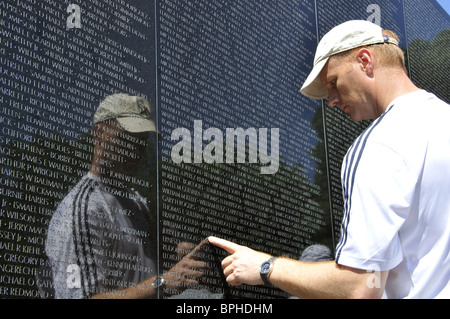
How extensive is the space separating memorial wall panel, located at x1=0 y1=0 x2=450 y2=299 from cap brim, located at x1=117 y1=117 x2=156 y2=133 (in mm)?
12

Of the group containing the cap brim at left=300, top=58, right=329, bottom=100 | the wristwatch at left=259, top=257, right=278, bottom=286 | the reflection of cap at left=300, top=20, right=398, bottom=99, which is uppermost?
the reflection of cap at left=300, top=20, right=398, bottom=99

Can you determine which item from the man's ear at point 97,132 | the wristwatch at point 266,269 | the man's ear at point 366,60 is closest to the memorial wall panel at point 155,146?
the man's ear at point 97,132

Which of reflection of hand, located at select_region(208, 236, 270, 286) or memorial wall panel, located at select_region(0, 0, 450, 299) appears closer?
reflection of hand, located at select_region(208, 236, 270, 286)

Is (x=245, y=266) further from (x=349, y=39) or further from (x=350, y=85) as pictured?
(x=349, y=39)

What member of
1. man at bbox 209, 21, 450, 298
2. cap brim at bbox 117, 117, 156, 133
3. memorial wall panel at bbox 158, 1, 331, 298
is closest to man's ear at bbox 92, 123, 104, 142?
cap brim at bbox 117, 117, 156, 133

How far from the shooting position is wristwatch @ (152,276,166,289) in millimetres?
4039

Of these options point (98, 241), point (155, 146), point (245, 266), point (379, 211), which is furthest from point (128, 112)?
point (379, 211)

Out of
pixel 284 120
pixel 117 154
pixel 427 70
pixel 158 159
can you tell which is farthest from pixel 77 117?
pixel 427 70

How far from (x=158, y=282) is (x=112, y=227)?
0.48m

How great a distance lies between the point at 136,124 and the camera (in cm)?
421

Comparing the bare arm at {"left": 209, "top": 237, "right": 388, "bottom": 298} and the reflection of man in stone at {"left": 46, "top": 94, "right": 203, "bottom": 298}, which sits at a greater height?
the reflection of man in stone at {"left": 46, "top": 94, "right": 203, "bottom": 298}

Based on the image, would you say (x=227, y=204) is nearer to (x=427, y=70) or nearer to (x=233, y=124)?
(x=233, y=124)

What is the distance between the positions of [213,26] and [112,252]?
7.05 ft

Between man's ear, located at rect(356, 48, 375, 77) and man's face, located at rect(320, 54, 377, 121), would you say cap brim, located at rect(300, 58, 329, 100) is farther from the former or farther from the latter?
man's ear, located at rect(356, 48, 375, 77)
